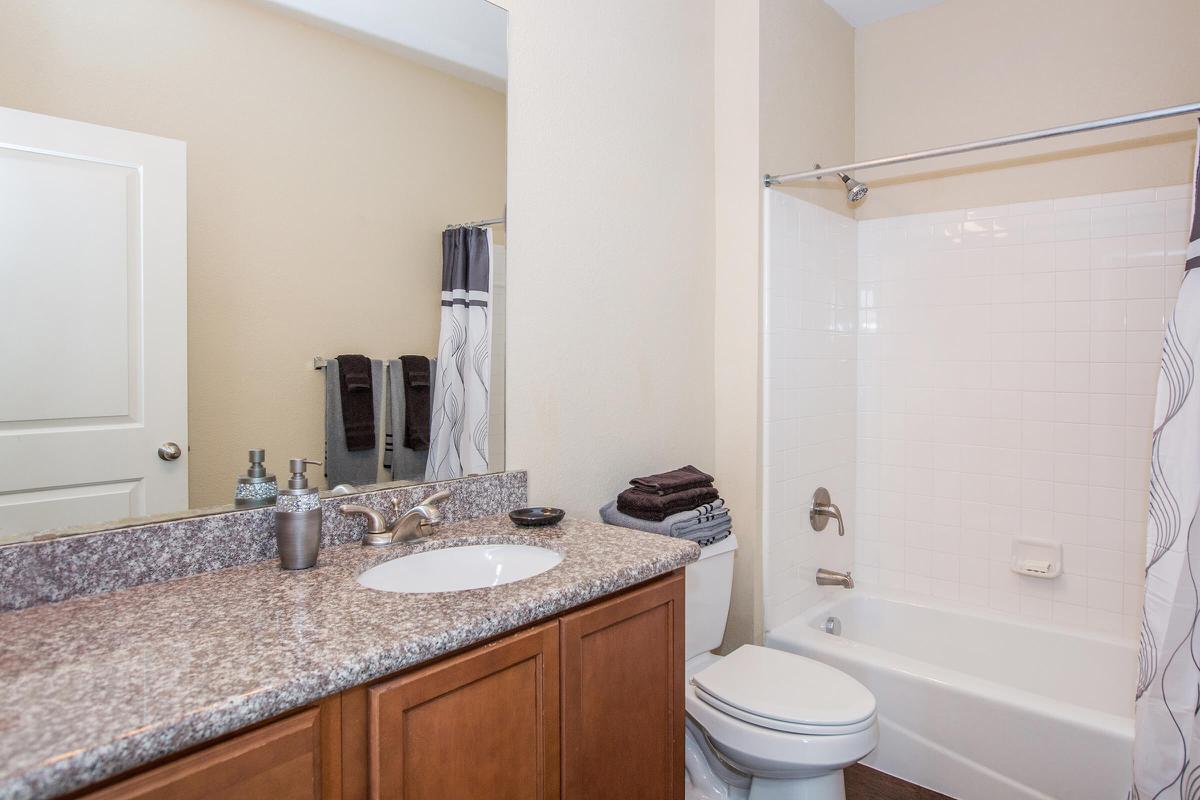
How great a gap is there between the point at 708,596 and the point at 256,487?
1214 mm

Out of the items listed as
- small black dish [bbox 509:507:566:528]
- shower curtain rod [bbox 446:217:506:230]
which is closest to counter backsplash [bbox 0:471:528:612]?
small black dish [bbox 509:507:566:528]

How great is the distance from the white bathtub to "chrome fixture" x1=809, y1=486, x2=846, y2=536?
0.98 ft

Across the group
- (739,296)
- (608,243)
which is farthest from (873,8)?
(608,243)

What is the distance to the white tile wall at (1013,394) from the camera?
2354mm

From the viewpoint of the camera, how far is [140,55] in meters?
1.18

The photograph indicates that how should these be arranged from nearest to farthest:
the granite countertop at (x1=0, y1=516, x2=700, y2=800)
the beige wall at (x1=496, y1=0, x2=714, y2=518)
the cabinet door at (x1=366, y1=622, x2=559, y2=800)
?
the granite countertop at (x1=0, y1=516, x2=700, y2=800), the cabinet door at (x1=366, y1=622, x2=559, y2=800), the beige wall at (x1=496, y1=0, x2=714, y2=518)

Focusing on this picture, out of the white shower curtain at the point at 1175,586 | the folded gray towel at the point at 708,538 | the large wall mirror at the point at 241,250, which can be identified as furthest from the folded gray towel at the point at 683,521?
the white shower curtain at the point at 1175,586

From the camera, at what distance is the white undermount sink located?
1.34 m

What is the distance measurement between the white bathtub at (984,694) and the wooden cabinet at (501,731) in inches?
39.2

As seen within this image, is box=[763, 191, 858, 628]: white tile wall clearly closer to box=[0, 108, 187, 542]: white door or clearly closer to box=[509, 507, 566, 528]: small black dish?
box=[509, 507, 566, 528]: small black dish

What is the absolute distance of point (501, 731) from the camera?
1.04 meters

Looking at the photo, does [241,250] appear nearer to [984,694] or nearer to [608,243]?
[608,243]

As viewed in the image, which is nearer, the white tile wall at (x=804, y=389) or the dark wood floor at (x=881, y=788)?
the dark wood floor at (x=881, y=788)

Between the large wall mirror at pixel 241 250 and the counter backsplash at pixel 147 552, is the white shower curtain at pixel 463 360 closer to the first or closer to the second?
the large wall mirror at pixel 241 250
